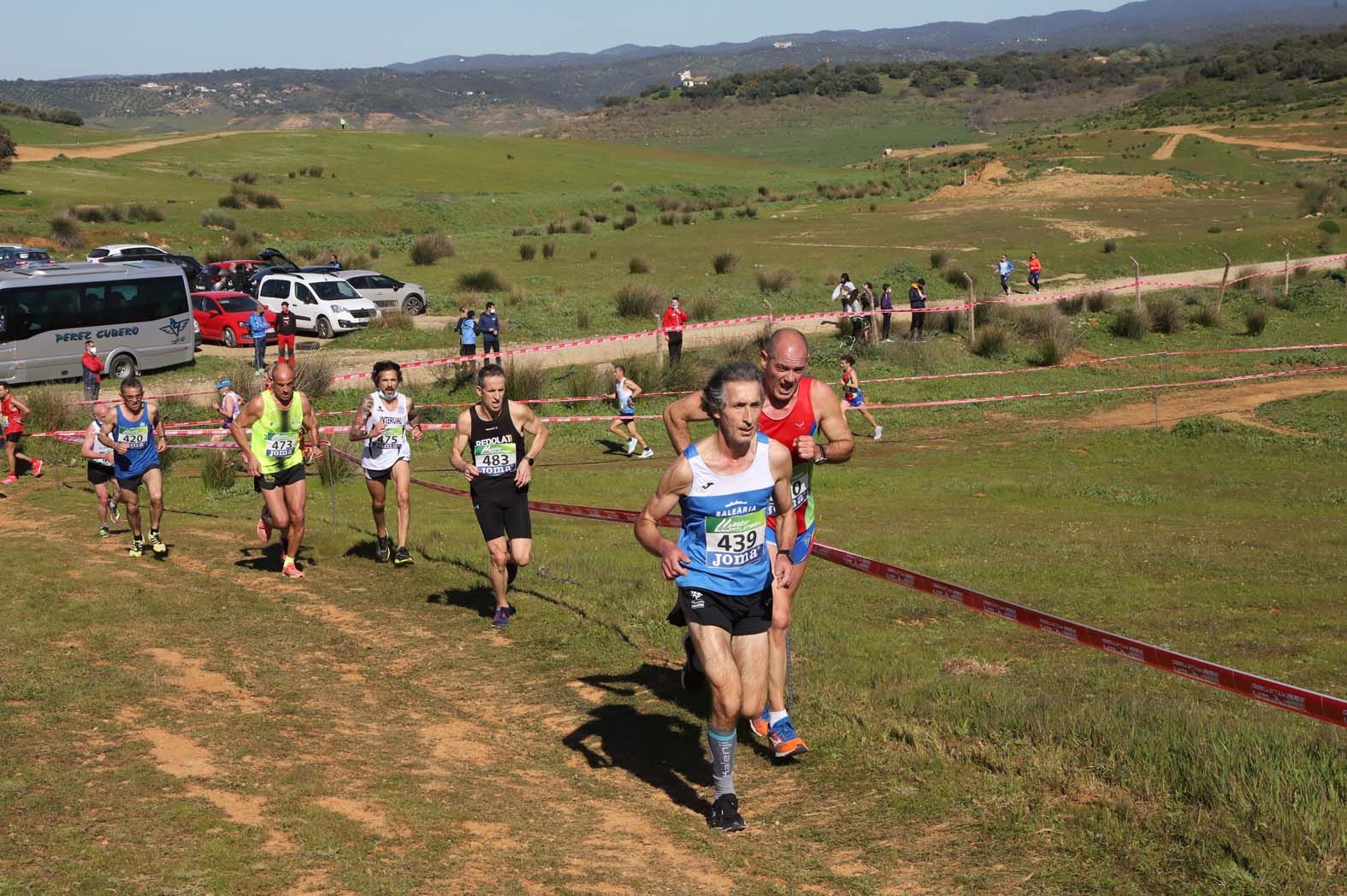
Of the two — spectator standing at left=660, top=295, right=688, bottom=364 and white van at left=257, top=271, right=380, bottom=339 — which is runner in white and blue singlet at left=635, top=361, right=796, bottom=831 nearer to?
spectator standing at left=660, top=295, right=688, bottom=364

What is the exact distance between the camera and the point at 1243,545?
1420 cm

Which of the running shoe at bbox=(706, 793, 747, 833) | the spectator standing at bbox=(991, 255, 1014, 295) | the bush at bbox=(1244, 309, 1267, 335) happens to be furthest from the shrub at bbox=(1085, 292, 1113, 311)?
the running shoe at bbox=(706, 793, 747, 833)

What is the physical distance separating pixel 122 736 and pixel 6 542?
7197mm

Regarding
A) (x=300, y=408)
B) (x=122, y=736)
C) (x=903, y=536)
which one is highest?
(x=300, y=408)

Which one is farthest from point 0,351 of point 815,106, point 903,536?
point 815,106

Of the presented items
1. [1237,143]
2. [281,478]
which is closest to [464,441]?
[281,478]

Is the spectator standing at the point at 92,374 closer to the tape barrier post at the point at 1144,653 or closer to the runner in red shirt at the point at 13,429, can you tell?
the runner in red shirt at the point at 13,429

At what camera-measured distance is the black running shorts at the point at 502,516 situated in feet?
34.8

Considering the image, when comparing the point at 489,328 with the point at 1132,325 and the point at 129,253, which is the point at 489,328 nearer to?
the point at 1132,325

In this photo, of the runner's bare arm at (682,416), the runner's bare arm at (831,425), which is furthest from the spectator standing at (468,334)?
the runner's bare arm at (831,425)

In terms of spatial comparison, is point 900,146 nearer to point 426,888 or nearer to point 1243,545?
point 1243,545

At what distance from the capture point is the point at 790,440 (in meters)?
7.51

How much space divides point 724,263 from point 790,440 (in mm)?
37664

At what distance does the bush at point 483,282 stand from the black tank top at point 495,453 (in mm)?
31104
